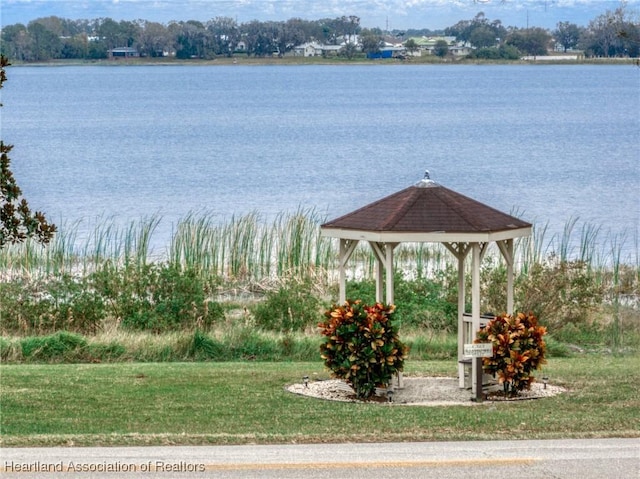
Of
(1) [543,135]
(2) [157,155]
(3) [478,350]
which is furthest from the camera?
(1) [543,135]

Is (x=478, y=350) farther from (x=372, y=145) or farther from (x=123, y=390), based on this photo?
(x=372, y=145)

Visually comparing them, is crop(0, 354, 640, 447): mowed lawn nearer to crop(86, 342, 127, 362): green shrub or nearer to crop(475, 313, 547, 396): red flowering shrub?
crop(475, 313, 547, 396): red flowering shrub

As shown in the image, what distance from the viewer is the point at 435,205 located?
1361 cm

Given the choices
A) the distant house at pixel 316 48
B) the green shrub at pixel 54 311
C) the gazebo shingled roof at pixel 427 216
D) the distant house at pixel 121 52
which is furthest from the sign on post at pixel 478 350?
the distant house at pixel 121 52

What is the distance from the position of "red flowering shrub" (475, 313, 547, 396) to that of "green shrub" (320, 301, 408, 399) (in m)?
1.02

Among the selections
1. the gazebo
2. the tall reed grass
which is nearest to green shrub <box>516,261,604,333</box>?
the tall reed grass

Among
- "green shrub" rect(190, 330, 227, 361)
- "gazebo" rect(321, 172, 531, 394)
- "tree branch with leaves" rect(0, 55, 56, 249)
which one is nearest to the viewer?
"tree branch with leaves" rect(0, 55, 56, 249)

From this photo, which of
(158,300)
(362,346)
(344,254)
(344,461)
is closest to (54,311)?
(158,300)

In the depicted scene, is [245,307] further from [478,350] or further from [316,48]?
[316,48]

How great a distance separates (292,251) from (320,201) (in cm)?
2372

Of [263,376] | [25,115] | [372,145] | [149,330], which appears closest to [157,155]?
[372,145]

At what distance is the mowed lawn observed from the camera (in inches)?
430

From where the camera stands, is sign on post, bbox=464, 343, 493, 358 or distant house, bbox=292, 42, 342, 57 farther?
distant house, bbox=292, 42, 342, 57

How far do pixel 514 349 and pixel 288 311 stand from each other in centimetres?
647
